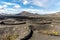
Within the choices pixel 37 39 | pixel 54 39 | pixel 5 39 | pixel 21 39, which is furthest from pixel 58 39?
pixel 5 39

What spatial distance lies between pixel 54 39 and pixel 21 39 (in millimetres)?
3522

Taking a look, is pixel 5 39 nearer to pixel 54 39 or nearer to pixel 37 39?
pixel 37 39

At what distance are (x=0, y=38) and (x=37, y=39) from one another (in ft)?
14.0

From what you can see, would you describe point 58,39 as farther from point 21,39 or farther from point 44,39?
point 21,39

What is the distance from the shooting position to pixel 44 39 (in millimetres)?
15656

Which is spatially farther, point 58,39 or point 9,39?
point 9,39

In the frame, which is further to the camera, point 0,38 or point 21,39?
point 0,38

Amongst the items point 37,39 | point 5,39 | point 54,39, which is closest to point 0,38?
point 5,39

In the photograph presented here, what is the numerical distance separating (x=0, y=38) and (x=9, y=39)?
1.34 m

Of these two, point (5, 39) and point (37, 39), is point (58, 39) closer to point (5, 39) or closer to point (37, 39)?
point (37, 39)

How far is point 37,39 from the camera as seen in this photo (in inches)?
603

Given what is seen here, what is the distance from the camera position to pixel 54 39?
608 inches

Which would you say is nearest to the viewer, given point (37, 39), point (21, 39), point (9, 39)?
point (21, 39)

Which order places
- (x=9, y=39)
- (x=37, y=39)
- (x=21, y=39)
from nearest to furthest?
(x=21, y=39) → (x=37, y=39) → (x=9, y=39)
